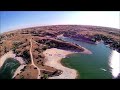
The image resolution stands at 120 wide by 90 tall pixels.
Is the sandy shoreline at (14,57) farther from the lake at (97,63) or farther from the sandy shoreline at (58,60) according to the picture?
the lake at (97,63)

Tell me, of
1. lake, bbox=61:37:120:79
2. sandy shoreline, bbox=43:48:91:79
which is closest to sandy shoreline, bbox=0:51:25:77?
sandy shoreline, bbox=43:48:91:79

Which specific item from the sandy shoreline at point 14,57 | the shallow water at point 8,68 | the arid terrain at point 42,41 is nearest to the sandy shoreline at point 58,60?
the arid terrain at point 42,41

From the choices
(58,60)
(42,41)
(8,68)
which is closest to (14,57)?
(8,68)

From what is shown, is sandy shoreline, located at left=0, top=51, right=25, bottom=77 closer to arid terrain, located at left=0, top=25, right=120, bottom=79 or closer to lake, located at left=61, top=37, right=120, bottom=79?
arid terrain, located at left=0, top=25, right=120, bottom=79

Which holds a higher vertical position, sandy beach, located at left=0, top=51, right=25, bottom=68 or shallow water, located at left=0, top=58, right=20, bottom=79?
sandy beach, located at left=0, top=51, right=25, bottom=68

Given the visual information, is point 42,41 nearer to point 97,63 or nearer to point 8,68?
point 8,68
